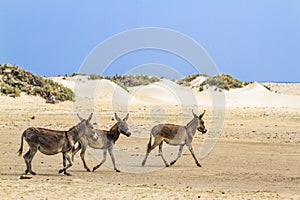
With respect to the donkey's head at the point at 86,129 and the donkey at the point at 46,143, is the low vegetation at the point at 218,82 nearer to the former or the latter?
the donkey's head at the point at 86,129

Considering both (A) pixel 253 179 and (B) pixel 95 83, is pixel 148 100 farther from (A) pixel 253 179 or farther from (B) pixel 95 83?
(A) pixel 253 179

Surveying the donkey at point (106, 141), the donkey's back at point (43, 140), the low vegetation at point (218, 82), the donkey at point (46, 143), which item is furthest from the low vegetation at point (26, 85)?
the donkey's back at point (43, 140)

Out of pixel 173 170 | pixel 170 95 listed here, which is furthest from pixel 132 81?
pixel 173 170

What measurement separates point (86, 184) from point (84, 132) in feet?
9.07

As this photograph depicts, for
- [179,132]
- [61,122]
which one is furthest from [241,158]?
[61,122]

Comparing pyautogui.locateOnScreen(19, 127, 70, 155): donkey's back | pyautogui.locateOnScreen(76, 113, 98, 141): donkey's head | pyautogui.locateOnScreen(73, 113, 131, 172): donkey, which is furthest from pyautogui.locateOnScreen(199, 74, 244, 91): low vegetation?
pyautogui.locateOnScreen(19, 127, 70, 155): donkey's back

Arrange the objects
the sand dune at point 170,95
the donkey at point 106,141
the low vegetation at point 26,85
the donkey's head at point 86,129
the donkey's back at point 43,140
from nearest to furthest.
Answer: the donkey's back at point 43,140, the donkey's head at point 86,129, the donkey at point 106,141, the low vegetation at point 26,85, the sand dune at point 170,95

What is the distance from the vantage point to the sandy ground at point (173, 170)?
13602 mm

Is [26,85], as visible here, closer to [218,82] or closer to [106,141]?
[218,82]

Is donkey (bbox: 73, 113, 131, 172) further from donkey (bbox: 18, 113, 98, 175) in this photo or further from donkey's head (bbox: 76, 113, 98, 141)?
donkey (bbox: 18, 113, 98, 175)

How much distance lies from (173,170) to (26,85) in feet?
111

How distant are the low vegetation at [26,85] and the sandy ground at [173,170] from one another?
45.1 ft

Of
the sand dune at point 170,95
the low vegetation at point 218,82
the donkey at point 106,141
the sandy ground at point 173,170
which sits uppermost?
the low vegetation at point 218,82

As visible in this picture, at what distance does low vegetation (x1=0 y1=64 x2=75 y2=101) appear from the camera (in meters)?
47.5
